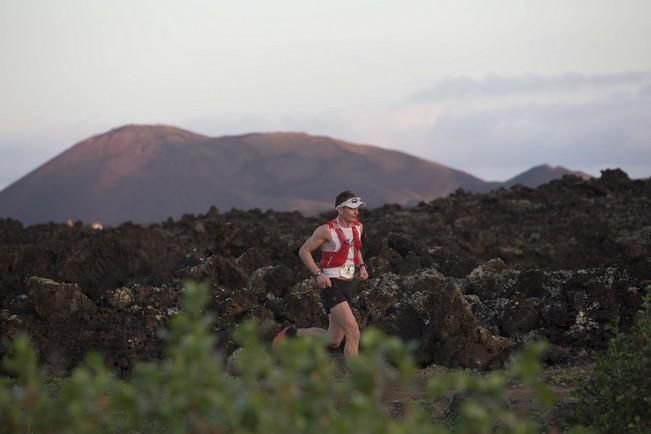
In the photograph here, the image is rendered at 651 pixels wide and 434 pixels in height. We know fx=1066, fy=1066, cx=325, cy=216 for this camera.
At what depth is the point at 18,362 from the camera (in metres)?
4.32

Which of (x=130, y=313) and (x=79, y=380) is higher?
(x=79, y=380)

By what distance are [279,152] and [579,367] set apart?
97.7 m

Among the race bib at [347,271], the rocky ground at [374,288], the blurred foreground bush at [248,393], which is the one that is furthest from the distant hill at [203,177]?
the blurred foreground bush at [248,393]

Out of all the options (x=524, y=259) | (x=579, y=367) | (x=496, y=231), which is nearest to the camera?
(x=579, y=367)

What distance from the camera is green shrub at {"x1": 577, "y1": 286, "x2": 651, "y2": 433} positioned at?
8.32 m

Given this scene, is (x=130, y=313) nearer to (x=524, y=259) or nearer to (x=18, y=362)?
(x=524, y=259)

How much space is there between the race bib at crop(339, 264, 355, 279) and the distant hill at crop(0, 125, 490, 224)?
3115 inches

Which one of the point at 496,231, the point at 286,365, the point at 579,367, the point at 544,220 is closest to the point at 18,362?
the point at 286,365

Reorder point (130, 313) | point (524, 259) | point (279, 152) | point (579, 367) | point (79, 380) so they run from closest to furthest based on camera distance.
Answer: point (79, 380)
point (579, 367)
point (130, 313)
point (524, 259)
point (279, 152)

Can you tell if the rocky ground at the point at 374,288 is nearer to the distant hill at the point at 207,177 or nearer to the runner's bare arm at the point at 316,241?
the runner's bare arm at the point at 316,241

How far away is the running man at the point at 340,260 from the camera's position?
10.4 metres

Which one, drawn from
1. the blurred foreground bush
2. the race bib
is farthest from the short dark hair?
the blurred foreground bush

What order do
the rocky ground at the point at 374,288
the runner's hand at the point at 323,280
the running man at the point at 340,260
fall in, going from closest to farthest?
1. the runner's hand at the point at 323,280
2. the running man at the point at 340,260
3. the rocky ground at the point at 374,288

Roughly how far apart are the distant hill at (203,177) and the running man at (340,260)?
79174mm
